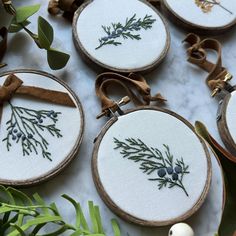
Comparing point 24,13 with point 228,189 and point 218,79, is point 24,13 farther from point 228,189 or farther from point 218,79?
point 228,189

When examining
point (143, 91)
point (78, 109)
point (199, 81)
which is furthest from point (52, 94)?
point (199, 81)

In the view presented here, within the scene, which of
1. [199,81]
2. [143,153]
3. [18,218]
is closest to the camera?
[18,218]

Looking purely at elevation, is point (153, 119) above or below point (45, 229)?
above

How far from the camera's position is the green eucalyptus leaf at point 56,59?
845mm

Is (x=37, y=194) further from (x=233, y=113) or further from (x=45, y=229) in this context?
(x=233, y=113)

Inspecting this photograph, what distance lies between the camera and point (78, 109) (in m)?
0.82

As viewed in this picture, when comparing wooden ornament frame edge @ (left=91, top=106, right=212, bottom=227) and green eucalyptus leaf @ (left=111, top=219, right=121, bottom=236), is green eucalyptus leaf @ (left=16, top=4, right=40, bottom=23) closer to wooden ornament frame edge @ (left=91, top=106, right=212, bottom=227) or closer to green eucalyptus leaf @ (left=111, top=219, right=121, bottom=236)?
wooden ornament frame edge @ (left=91, top=106, right=212, bottom=227)

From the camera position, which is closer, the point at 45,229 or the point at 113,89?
the point at 45,229

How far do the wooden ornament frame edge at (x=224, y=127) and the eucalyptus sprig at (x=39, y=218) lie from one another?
0.25 meters

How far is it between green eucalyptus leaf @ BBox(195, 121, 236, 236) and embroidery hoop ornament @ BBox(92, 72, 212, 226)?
163mm

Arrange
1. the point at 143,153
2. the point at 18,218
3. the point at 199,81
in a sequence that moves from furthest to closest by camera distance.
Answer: the point at 199,81 < the point at 143,153 < the point at 18,218

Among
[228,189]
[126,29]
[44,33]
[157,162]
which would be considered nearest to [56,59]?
[44,33]

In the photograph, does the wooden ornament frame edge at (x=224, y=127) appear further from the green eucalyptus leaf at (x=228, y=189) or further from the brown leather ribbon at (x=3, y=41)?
the brown leather ribbon at (x=3, y=41)

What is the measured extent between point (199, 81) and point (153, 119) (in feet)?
0.53
